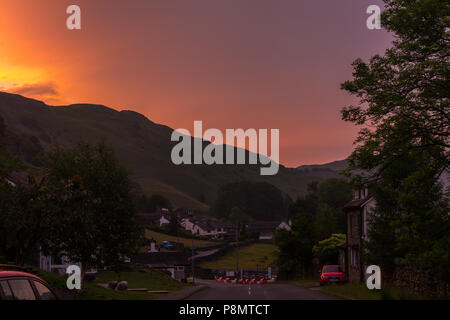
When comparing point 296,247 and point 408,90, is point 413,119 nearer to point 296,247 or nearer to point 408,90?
point 408,90

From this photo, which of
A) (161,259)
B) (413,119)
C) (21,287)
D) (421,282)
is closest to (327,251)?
(161,259)

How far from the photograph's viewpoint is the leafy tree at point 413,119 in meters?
20.0

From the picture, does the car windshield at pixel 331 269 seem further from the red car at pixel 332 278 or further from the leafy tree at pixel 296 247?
the leafy tree at pixel 296 247

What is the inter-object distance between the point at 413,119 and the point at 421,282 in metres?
10.1

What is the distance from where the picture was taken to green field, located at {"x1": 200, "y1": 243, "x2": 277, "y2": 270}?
106312mm

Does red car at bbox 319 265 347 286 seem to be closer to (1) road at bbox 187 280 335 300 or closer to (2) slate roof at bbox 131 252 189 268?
(1) road at bbox 187 280 335 300

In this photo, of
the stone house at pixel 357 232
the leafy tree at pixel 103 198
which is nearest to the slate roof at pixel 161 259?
the stone house at pixel 357 232

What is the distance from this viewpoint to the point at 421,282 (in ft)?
90.0

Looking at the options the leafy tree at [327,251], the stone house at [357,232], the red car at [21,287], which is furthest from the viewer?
the leafy tree at [327,251]

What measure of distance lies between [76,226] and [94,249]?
5.87 m

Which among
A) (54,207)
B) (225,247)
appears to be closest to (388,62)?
(54,207)

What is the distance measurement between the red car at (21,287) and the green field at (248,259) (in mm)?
86885

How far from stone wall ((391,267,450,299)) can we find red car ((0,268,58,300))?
19.5m
